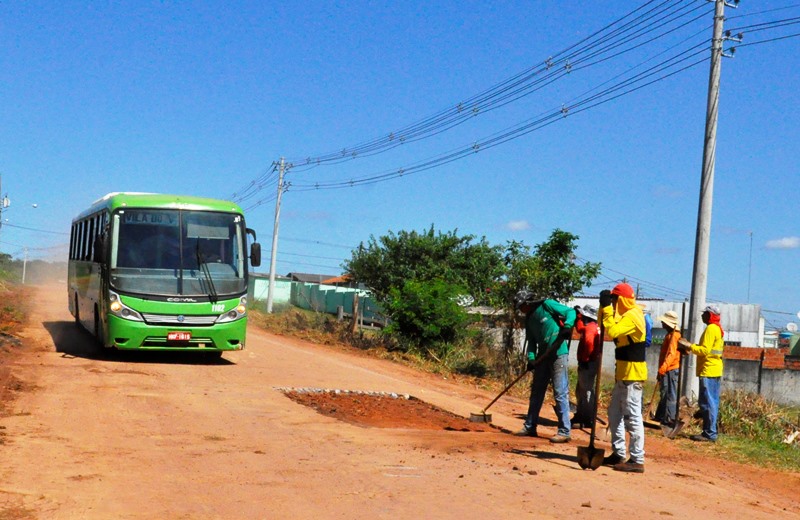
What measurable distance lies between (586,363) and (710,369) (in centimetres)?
176

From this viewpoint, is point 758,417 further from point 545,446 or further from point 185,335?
point 185,335

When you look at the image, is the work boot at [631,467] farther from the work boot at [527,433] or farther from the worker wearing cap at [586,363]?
the worker wearing cap at [586,363]

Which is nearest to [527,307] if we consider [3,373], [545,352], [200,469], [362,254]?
[545,352]

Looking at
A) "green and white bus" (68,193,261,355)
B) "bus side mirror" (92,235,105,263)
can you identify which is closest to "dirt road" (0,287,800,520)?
"green and white bus" (68,193,261,355)

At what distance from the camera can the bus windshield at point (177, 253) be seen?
16000mm

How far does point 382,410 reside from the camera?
13352 millimetres

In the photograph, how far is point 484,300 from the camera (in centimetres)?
3158

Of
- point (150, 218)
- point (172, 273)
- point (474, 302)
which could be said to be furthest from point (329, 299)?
point (172, 273)

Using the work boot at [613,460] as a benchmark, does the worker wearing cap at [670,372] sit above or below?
above

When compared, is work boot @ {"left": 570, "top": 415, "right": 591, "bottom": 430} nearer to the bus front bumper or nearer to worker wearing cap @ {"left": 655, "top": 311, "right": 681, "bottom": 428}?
worker wearing cap @ {"left": 655, "top": 311, "right": 681, "bottom": 428}

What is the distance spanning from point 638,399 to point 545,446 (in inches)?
68.3

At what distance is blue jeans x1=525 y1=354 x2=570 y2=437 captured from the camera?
1073 centimetres

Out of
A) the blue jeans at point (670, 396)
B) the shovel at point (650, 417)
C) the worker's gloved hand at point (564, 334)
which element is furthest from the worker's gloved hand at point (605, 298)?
the blue jeans at point (670, 396)

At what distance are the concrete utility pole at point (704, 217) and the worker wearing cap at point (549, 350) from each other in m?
5.79
